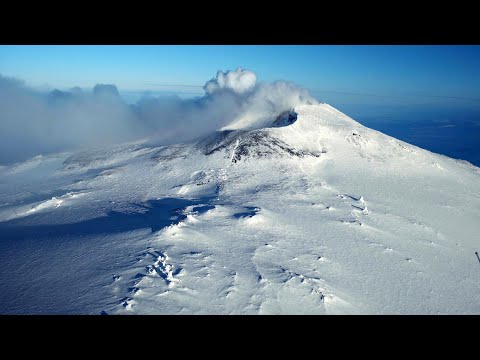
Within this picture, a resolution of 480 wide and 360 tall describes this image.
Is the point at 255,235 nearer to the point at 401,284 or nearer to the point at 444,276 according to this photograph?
the point at 401,284

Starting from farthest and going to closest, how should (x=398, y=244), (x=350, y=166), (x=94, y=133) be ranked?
1. (x=94, y=133)
2. (x=350, y=166)
3. (x=398, y=244)

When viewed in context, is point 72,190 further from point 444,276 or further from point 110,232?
point 444,276

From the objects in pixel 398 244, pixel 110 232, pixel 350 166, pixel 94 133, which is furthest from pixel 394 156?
pixel 94 133

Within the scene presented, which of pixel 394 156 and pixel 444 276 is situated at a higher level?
pixel 394 156

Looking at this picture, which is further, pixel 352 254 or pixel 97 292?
pixel 352 254

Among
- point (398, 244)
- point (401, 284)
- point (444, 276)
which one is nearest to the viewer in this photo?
point (401, 284)

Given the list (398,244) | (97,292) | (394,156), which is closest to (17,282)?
(97,292)
